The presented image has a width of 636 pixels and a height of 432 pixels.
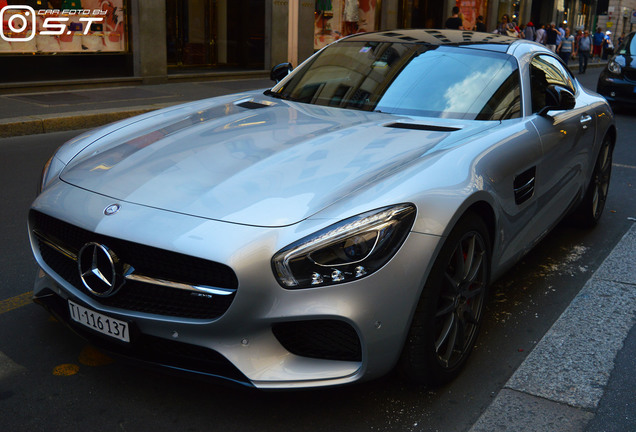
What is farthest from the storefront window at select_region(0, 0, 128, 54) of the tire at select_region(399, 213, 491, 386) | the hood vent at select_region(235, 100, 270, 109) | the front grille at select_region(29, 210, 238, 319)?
the tire at select_region(399, 213, 491, 386)

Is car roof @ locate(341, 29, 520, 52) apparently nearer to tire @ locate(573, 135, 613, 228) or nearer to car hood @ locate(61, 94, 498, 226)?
car hood @ locate(61, 94, 498, 226)

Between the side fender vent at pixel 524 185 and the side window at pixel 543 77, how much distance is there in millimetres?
598

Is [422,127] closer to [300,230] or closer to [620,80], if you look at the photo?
[300,230]

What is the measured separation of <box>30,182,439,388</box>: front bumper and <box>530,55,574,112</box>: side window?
73.5 inches

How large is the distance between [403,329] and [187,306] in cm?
79

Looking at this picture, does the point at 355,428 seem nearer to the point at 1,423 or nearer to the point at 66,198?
the point at 1,423

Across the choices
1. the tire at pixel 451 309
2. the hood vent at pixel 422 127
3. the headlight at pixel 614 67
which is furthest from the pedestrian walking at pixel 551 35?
the tire at pixel 451 309

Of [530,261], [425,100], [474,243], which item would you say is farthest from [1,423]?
[530,261]

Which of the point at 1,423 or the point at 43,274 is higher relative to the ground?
the point at 43,274

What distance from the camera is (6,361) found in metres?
3.04

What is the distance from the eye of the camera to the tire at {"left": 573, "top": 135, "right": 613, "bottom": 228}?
17.0ft

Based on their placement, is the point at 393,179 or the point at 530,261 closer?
the point at 393,179

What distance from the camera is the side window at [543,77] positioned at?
13.5ft

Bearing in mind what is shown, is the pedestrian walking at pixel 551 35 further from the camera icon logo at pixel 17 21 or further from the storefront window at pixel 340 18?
the camera icon logo at pixel 17 21
